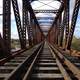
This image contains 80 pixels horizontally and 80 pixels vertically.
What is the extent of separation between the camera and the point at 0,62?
25.7ft

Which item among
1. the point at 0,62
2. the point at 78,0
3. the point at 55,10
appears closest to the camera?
the point at 0,62

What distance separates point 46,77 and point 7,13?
5.06m

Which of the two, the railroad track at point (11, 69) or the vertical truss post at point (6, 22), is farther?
the vertical truss post at point (6, 22)

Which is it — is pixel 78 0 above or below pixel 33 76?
above

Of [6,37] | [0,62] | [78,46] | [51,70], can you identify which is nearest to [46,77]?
[51,70]

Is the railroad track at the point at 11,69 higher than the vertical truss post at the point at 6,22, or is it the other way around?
the vertical truss post at the point at 6,22

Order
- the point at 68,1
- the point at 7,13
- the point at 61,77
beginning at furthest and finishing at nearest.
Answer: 1. the point at 68,1
2. the point at 7,13
3. the point at 61,77

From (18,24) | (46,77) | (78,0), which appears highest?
(78,0)

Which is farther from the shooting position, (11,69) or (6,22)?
(6,22)

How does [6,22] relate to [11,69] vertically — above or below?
above

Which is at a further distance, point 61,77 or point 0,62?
point 0,62

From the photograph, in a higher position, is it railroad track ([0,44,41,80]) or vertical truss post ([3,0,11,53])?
vertical truss post ([3,0,11,53])

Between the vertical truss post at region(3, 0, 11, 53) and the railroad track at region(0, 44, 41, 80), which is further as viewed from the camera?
the vertical truss post at region(3, 0, 11, 53)

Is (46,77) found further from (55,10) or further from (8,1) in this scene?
(55,10)
